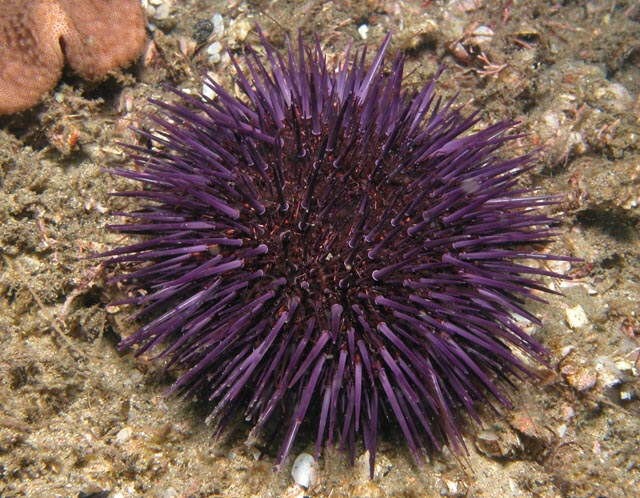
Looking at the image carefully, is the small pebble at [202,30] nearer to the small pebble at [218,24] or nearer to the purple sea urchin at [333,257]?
the small pebble at [218,24]

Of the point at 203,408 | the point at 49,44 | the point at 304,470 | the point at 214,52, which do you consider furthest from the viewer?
the point at 214,52

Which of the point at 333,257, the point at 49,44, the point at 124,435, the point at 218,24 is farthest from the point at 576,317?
the point at 49,44

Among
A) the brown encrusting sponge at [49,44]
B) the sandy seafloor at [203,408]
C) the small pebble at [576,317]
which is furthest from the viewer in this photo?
the small pebble at [576,317]

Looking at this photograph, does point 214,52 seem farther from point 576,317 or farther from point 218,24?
point 576,317

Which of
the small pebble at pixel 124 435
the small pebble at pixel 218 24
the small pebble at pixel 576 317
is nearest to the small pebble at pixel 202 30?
the small pebble at pixel 218 24

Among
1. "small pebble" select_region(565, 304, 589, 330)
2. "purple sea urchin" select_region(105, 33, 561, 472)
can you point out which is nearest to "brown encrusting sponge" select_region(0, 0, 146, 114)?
"purple sea urchin" select_region(105, 33, 561, 472)

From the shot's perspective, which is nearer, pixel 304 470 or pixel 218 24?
pixel 304 470

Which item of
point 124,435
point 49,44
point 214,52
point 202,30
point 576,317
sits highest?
point 202,30
